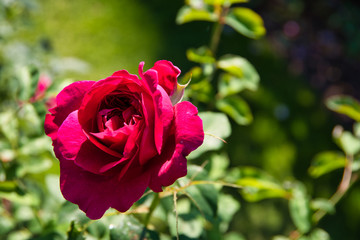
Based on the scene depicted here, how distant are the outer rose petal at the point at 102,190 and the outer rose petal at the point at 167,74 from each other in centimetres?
15

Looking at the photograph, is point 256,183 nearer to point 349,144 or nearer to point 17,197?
point 349,144

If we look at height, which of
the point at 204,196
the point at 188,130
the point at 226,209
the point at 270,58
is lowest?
the point at 270,58

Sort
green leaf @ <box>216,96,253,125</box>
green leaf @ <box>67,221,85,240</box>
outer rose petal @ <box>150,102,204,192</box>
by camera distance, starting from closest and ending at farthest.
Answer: outer rose petal @ <box>150,102,204,192</box> → green leaf @ <box>67,221,85,240</box> → green leaf @ <box>216,96,253,125</box>

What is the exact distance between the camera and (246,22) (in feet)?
3.27

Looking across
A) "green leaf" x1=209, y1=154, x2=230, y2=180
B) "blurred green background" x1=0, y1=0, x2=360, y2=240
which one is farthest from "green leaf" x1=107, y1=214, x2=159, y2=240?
"blurred green background" x1=0, y1=0, x2=360, y2=240

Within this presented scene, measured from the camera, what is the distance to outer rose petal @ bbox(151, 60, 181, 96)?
2.06 feet

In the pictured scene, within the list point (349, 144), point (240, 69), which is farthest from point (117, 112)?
point (349, 144)

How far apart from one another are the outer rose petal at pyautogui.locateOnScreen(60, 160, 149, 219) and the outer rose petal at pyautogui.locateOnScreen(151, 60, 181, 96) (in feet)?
0.49

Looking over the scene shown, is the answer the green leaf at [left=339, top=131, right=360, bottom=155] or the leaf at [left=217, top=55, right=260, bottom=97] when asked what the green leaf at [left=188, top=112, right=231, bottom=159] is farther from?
the green leaf at [left=339, top=131, right=360, bottom=155]

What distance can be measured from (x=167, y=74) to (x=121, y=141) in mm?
140

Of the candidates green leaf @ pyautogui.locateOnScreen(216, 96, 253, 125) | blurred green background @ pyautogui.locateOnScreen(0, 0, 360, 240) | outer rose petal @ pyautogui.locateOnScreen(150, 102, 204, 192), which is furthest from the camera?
blurred green background @ pyautogui.locateOnScreen(0, 0, 360, 240)

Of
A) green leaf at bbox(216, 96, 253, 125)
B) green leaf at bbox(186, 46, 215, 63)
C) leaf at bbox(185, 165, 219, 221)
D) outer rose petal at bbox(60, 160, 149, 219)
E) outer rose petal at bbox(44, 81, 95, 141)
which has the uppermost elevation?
outer rose petal at bbox(44, 81, 95, 141)

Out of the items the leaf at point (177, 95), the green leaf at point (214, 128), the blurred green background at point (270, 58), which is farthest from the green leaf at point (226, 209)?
the blurred green background at point (270, 58)

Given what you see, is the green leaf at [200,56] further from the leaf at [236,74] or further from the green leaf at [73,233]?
the green leaf at [73,233]
